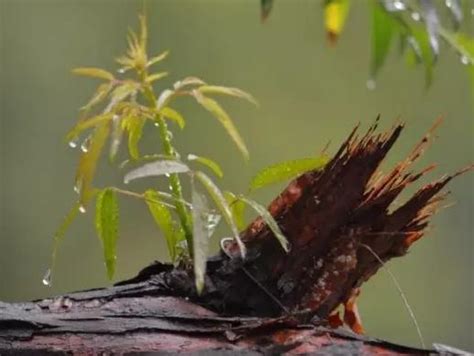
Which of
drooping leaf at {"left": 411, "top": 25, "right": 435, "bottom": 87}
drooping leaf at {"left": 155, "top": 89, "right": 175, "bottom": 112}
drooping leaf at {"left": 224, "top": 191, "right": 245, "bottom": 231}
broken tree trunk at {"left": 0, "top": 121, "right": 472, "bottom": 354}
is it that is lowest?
broken tree trunk at {"left": 0, "top": 121, "right": 472, "bottom": 354}

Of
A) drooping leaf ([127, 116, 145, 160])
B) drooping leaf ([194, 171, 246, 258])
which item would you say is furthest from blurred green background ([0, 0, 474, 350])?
drooping leaf ([194, 171, 246, 258])

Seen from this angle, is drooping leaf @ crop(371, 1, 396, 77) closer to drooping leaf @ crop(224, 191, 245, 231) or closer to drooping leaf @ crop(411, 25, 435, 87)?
drooping leaf @ crop(411, 25, 435, 87)

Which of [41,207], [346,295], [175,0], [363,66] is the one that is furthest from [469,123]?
[346,295]

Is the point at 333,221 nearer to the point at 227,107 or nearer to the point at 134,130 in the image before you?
the point at 134,130

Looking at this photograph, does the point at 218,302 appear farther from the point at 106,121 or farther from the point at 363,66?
the point at 363,66

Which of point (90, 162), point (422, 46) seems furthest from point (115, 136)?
point (422, 46)

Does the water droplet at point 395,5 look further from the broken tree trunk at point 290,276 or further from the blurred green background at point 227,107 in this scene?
the blurred green background at point 227,107

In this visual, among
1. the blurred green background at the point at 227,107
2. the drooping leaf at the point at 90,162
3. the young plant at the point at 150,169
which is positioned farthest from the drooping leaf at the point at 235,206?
the blurred green background at the point at 227,107
